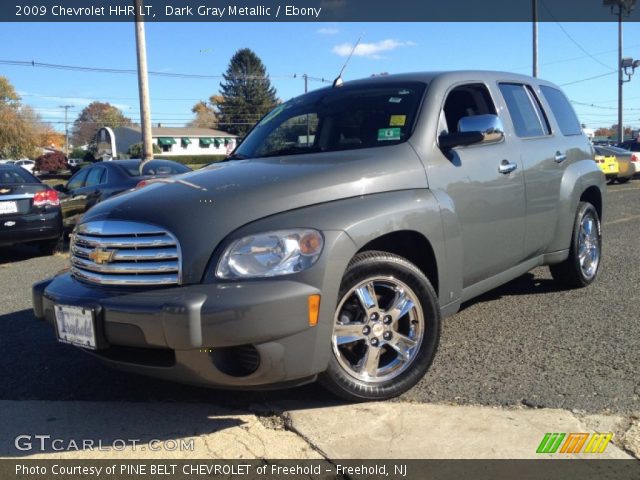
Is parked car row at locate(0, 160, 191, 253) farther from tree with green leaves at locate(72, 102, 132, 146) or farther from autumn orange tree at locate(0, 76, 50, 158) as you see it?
tree with green leaves at locate(72, 102, 132, 146)

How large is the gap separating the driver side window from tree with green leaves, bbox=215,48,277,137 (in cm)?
7995

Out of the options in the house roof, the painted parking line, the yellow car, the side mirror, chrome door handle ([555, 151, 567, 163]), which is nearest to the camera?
the side mirror

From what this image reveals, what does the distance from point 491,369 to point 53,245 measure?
7.45 m

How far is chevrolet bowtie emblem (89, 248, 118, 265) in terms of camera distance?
3.11 metres

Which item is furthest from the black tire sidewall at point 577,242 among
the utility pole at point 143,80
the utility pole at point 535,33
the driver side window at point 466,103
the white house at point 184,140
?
the white house at point 184,140

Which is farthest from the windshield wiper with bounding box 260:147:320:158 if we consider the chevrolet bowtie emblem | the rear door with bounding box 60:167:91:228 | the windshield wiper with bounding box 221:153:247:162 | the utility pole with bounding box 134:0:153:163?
the utility pole with bounding box 134:0:153:163

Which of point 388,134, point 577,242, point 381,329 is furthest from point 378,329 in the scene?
point 577,242

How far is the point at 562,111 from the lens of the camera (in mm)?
5598

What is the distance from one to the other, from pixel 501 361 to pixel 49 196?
7153mm

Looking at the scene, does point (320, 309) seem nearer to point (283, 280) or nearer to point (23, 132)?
point (283, 280)

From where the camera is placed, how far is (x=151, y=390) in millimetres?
3723

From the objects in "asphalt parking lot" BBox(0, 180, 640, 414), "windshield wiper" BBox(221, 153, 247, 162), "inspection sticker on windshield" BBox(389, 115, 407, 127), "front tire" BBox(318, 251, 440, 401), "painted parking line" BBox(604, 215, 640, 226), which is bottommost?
"asphalt parking lot" BBox(0, 180, 640, 414)

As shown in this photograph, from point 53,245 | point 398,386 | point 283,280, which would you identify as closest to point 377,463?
point 398,386

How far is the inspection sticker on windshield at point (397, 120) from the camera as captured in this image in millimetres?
3895
